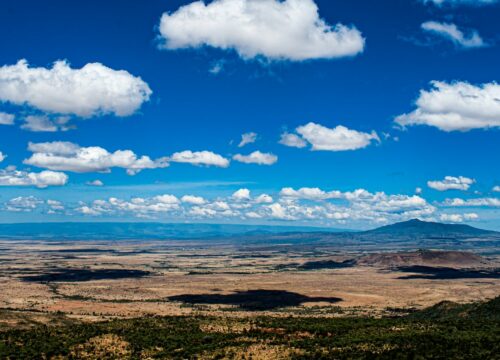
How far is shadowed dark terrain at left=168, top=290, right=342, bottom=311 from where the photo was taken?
124 m

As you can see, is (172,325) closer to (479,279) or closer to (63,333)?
(63,333)

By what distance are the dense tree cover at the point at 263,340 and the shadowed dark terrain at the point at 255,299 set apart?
192 ft

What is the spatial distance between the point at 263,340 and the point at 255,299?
83940mm

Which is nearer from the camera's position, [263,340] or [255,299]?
[263,340]

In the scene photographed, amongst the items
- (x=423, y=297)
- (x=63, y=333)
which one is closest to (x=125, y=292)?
(x=423, y=297)

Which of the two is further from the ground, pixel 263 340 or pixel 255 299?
pixel 263 340

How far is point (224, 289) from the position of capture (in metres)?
157

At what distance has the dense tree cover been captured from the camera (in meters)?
45.2

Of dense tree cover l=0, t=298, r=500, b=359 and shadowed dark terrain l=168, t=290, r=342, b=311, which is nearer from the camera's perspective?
dense tree cover l=0, t=298, r=500, b=359

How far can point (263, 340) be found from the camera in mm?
51719

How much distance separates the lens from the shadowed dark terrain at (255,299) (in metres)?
124

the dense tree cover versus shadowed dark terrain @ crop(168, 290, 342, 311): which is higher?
the dense tree cover

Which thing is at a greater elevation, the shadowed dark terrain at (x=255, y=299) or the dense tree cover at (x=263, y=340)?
the dense tree cover at (x=263, y=340)

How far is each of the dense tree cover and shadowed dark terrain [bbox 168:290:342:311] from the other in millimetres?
58626
